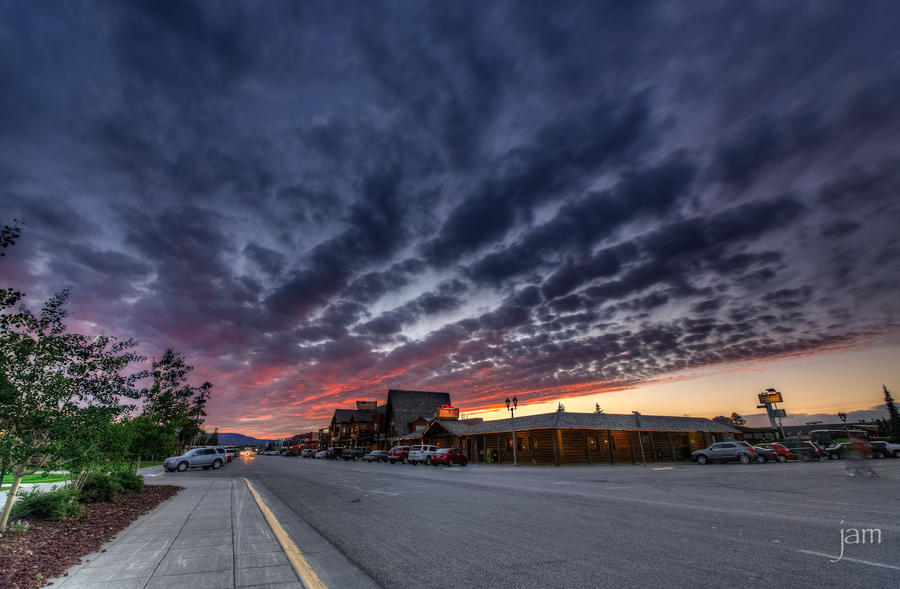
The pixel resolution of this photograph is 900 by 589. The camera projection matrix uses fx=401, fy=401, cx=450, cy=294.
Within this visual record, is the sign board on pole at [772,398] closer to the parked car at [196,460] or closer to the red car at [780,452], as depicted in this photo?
the red car at [780,452]

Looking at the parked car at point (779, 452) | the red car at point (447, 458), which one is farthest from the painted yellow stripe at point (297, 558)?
the parked car at point (779, 452)

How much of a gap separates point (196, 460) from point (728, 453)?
1704 inches

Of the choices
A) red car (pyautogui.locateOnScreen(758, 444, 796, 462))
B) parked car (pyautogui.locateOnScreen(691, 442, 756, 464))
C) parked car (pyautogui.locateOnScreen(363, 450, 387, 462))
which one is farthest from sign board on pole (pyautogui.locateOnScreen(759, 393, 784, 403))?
parked car (pyautogui.locateOnScreen(363, 450, 387, 462))

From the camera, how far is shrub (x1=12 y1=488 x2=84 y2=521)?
25.4 ft

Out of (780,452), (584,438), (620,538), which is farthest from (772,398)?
(620,538)

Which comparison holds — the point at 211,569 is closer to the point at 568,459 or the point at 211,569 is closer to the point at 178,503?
the point at 178,503

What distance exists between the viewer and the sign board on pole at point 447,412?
2185 inches

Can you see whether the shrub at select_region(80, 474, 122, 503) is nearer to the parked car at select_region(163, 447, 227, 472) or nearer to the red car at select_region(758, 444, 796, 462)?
the parked car at select_region(163, 447, 227, 472)

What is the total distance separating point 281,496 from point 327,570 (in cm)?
1003

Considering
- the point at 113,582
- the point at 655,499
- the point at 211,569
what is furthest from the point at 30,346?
the point at 655,499

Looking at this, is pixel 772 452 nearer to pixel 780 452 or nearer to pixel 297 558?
pixel 780 452

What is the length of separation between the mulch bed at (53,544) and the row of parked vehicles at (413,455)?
101 ft

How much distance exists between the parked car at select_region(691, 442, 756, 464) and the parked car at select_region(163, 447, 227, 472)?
40.9 meters

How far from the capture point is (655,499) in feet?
37.6
